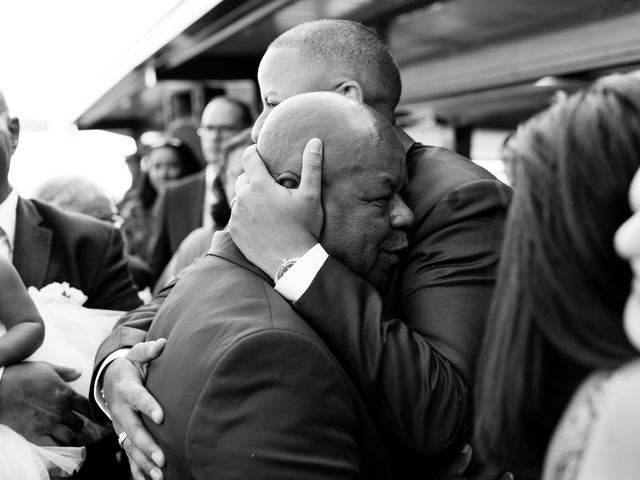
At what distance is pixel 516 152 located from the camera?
1.07 meters

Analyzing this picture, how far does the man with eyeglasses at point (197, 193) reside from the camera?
5.09 meters

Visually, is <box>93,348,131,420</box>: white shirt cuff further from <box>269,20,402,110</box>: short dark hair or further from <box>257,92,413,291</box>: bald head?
<box>269,20,402,110</box>: short dark hair

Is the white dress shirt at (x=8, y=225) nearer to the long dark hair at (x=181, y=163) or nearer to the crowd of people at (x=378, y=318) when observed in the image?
the crowd of people at (x=378, y=318)

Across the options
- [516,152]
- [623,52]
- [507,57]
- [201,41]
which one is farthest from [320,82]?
[201,41]

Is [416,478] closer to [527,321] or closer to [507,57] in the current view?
[527,321]

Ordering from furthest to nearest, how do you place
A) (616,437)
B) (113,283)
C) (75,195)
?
1. (75,195)
2. (113,283)
3. (616,437)

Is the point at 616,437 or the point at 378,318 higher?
the point at 616,437

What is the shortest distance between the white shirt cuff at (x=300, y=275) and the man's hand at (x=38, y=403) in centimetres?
93

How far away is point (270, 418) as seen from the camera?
4.31 feet

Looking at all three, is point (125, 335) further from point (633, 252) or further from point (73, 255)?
point (633, 252)

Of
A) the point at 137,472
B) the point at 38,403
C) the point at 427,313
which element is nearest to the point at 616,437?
the point at 427,313

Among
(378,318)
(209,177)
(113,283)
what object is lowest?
(209,177)

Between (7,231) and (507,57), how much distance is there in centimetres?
334

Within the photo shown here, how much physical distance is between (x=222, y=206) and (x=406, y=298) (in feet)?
8.58
